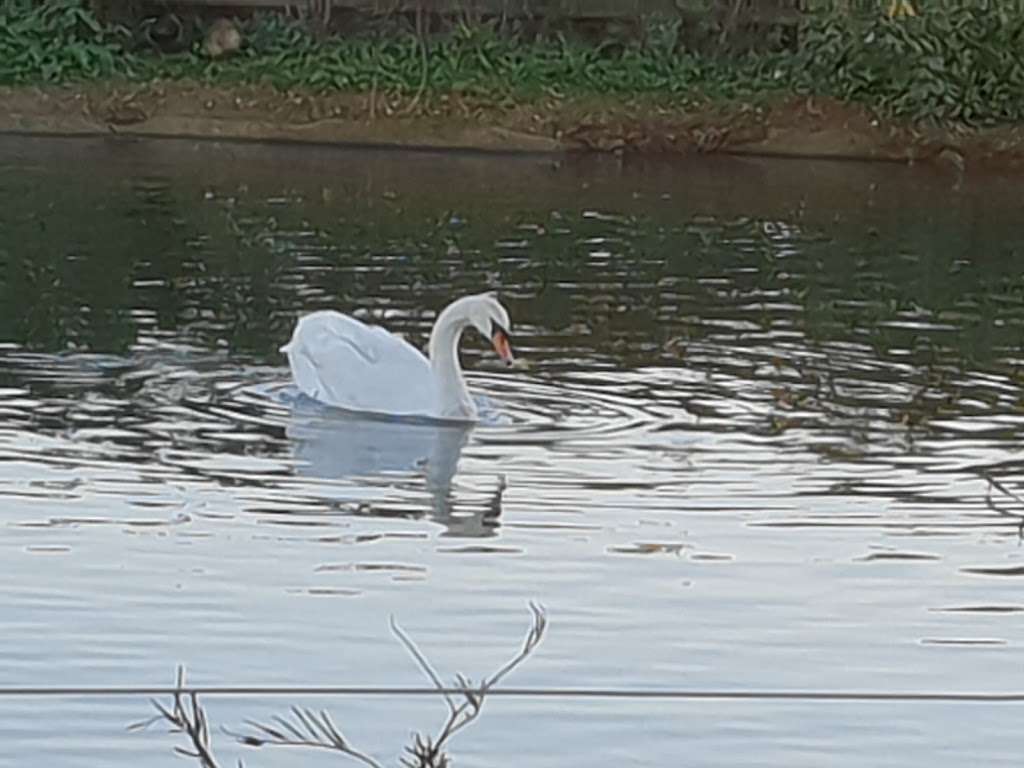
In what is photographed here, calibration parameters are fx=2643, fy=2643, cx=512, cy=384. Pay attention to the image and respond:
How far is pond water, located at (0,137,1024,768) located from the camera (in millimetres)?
6871

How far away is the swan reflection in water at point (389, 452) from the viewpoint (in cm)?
927

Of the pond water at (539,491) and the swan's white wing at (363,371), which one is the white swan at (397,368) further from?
the pond water at (539,491)

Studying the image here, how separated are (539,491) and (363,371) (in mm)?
1743

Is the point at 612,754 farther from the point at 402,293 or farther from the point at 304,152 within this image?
the point at 304,152

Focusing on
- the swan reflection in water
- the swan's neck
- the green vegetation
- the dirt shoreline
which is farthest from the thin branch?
the green vegetation

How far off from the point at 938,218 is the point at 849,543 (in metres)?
11.6

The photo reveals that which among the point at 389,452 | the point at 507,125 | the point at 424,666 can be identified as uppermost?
the point at 424,666

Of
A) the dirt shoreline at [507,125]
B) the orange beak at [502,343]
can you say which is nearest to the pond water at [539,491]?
the orange beak at [502,343]

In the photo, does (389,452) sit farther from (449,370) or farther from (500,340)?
(500,340)

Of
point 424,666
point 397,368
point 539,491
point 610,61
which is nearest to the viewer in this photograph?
point 424,666

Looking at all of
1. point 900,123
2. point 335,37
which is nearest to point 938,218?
point 900,123

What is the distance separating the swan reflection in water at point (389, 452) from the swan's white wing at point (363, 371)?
7 centimetres

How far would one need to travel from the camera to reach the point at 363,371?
1109 centimetres

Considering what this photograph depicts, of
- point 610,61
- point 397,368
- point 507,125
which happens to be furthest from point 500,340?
point 610,61
